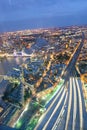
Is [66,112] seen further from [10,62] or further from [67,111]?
[10,62]

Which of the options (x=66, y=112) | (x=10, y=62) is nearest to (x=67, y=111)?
(x=66, y=112)

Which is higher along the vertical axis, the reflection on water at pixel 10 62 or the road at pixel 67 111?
the reflection on water at pixel 10 62

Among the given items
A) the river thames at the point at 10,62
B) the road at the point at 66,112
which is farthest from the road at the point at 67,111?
the river thames at the point at 10,62

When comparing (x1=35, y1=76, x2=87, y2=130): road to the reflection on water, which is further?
the reflection on water

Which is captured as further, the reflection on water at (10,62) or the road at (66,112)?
the reflection on water at (10,62)

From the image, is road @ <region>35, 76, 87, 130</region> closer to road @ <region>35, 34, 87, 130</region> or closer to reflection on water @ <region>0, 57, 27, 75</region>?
road @ <region>35, 34, 87, 130</region>

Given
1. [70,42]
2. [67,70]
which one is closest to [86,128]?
[67,70]

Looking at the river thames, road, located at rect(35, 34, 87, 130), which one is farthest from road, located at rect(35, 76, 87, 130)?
the river thames

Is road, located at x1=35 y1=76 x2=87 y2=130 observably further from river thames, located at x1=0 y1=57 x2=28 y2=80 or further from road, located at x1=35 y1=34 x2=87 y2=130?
river thames, located at x1=0 y1=57 x2=28 y2=80

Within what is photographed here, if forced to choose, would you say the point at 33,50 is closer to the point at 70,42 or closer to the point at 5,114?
the point at 70,42

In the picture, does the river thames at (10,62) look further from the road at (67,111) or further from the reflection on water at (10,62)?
the road at (67,111)

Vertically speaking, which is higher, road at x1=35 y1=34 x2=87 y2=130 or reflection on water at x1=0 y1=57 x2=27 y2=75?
reflection on water at x1=0 y1=57 x2=27 y2=75
